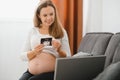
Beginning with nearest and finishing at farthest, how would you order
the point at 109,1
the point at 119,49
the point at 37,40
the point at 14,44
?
the point at 119,49
the point at 37,40
the point at 109,1
the point at 14,44

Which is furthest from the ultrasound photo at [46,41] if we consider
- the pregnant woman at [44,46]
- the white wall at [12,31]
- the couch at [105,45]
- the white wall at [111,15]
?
the white wall at [12,31]

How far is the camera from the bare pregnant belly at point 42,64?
6.51 ft

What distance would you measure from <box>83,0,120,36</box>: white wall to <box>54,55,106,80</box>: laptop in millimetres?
1224

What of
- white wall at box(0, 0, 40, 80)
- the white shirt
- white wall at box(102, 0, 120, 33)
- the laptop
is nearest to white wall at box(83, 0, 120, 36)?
white wall at box(102, 0, 120, 33)

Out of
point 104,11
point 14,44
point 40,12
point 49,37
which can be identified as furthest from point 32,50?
point 104,11

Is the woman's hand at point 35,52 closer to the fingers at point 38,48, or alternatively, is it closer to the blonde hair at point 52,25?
the fingers at point 38,48

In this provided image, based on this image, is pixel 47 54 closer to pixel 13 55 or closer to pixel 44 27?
pixel 44 27

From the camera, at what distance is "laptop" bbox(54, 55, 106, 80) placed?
1448 mm

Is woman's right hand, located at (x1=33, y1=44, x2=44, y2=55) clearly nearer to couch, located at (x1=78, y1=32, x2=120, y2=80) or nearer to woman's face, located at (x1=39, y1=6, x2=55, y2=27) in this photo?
woman's face, located at (x1=39, y1=6, x2=55, y2=27)

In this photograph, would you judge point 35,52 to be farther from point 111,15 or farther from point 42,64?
point 111,15

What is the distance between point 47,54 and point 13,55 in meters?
1.14

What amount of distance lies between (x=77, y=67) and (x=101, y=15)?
162cm

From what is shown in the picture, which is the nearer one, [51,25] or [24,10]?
[51,25]

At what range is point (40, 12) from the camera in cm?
211
